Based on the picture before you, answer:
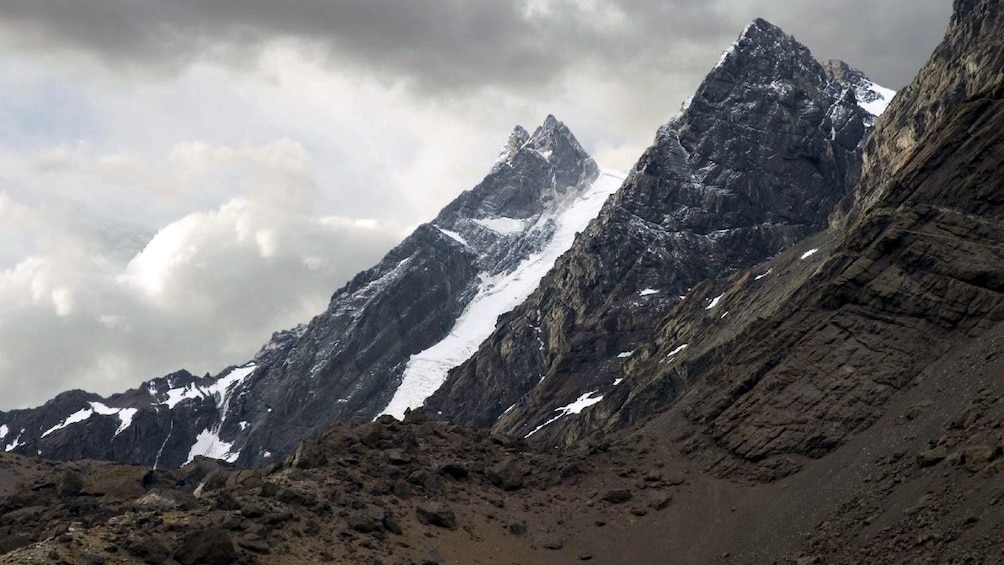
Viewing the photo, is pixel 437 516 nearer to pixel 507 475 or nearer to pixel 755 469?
pixel 507 475

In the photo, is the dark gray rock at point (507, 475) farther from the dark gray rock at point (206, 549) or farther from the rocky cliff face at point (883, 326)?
the dark gray rock at point (206, 549)

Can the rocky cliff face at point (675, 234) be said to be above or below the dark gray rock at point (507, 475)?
above

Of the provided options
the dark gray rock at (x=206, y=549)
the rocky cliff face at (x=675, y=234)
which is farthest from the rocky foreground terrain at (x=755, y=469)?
the rocky cliff face at (x=675, y=234)

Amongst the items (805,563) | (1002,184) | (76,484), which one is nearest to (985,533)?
(805,563)

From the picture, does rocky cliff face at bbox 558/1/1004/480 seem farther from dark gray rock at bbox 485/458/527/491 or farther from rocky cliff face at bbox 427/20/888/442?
rocky cliff face at bbox 427/20/888/442

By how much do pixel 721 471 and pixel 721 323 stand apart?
51.3 meters

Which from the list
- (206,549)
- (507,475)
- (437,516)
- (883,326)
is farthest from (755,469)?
(206,549)

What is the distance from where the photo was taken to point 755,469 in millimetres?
70438

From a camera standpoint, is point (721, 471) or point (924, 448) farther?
point (721, 471)

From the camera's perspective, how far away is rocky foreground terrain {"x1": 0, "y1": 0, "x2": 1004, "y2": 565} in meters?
50.5

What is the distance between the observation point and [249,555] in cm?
4931

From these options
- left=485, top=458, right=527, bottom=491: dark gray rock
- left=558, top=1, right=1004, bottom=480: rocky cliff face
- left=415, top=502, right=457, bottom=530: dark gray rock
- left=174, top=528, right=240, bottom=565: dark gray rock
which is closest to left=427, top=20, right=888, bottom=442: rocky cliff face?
left=558, top=1, right=1004, bottom=480: rocky cliff face

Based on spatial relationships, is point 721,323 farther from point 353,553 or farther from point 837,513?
point 353,553

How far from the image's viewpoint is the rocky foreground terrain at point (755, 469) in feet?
166
